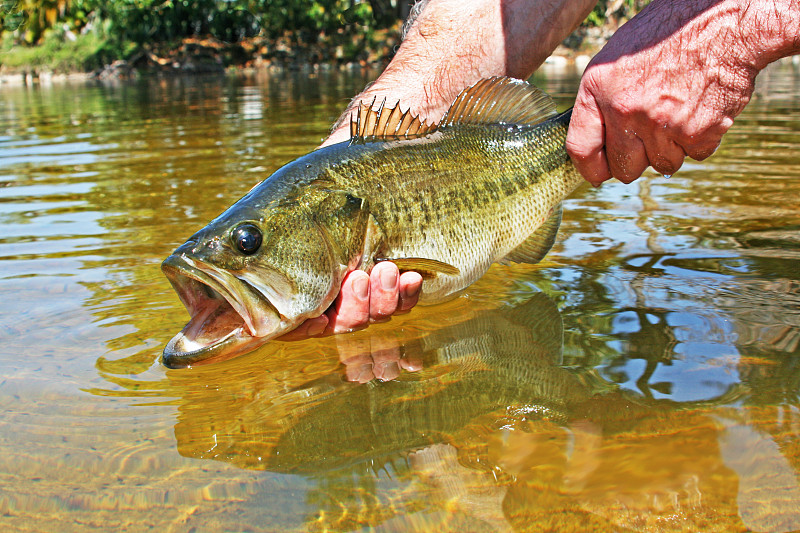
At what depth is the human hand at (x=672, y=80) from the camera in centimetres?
284

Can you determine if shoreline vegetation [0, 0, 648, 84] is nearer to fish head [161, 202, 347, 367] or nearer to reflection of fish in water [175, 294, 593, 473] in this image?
reflection of fish in water [175, 294, 593, 473]

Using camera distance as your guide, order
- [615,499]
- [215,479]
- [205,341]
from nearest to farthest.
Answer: [615,499]
[215,479]
[205,341]

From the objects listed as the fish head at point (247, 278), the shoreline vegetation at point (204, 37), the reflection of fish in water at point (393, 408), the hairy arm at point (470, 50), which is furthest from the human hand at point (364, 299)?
the shoreline vegetation at point (204, 37)

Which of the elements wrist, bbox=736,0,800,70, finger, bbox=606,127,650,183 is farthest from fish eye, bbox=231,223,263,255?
wrist, bbox=736,0,800,70

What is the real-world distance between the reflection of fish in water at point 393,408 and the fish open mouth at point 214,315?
293mm

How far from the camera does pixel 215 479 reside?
2354 mm

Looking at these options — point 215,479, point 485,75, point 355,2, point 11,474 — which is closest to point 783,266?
point 485,75

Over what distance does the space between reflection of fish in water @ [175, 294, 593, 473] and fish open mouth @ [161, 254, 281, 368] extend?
0.29 meters

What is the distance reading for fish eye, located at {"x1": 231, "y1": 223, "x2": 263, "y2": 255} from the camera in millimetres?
2727

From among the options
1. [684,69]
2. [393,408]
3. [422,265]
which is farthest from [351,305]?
[684,69]

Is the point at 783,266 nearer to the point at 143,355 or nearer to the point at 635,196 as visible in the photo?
the point at 635,196

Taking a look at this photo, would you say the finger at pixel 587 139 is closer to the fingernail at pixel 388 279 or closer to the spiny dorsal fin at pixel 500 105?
the spiny dorsal fin at pixel 500 105

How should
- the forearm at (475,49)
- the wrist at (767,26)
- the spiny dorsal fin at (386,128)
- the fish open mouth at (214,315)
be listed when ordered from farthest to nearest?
the forearm at (475,49), the spiny dorsal fin at (386,128), the wrist at (767,26), the fish open mouth at (214,315)

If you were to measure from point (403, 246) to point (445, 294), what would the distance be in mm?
459
